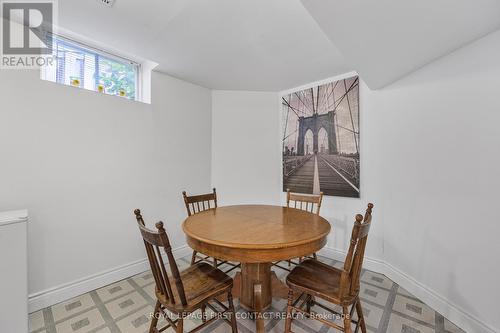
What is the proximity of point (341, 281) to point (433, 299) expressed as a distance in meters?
1.30

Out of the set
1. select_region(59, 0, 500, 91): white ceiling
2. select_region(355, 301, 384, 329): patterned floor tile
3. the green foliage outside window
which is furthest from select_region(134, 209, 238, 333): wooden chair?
the green foliage outside window

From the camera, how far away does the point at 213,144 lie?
3445mm

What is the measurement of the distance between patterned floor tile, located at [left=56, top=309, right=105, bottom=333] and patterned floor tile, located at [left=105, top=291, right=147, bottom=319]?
0.31 feet

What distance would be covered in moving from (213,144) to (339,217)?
2114 millimetres

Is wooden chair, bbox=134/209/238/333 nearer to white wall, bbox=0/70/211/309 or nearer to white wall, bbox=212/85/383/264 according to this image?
white wall, bbox=0/70/211/309

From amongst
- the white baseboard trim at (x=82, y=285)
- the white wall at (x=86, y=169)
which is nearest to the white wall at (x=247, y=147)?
the white wall at (x=86, y=169)

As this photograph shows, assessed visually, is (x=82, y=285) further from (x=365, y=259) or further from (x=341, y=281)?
(x=365, y=259)

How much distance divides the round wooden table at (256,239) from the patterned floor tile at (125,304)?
0.87 meters

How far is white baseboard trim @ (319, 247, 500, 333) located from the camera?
5.19 feet

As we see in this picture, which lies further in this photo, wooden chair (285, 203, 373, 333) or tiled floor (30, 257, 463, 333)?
tiled floor (30, 257, 463, 333)

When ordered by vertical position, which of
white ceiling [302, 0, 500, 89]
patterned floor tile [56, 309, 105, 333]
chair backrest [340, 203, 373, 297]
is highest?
white ceiling [302, 0, 500, 89]

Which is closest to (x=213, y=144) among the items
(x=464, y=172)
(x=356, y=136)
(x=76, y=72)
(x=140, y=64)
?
(x=140, y=64)

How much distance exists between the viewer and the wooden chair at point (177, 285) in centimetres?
117

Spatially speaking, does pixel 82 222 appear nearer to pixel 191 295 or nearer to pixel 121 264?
pixel 121 264
